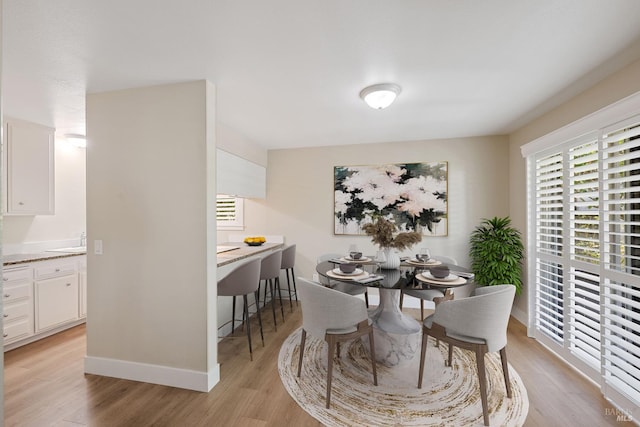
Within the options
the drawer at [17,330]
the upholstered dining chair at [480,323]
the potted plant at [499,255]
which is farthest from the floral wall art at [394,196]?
the drawer at [17,330]

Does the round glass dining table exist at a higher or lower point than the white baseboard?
higher

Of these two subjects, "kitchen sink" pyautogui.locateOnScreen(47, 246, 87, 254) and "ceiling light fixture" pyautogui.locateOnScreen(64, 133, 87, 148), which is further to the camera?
"ceiling light fixture" pyautogui.locateOnScreen(64, 133, 87, 148)

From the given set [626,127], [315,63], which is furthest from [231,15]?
[626,127]

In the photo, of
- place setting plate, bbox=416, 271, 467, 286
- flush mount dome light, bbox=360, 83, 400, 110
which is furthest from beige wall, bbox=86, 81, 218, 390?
place setting plate, bbox=416, 271, 467, 286

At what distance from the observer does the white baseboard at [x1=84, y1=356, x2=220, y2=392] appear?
94.0 inches

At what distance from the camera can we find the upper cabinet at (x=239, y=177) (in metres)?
3.51

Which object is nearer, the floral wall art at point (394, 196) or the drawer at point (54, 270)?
the drawer at point (54, 270)

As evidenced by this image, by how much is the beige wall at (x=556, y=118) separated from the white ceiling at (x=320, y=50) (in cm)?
9

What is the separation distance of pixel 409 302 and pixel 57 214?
192 inches

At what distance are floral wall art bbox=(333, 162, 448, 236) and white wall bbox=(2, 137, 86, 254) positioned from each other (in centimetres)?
360

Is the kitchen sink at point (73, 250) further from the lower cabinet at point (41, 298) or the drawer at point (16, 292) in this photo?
the drawer at point (16, 292)

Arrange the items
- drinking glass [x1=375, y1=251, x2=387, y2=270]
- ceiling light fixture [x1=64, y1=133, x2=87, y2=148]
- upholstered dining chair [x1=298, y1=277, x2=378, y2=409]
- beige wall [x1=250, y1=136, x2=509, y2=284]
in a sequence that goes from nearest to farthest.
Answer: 1. upholstered dining chair [x1=298, y1=277, x2=378, y2=409]
2. drinking glass [x1=375, y1=251, x2=387, y2=270]
3. ceiling light fixture [x1=64, y1=133, x2=87, y2=148]
4. beige wall [x1=250, y1=136, x2=509, y2=284]

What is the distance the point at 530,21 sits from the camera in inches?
67.8

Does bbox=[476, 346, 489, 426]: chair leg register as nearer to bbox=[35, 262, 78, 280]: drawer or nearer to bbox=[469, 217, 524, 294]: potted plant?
bbox=[469, 217, 524, 294]: potted plant
